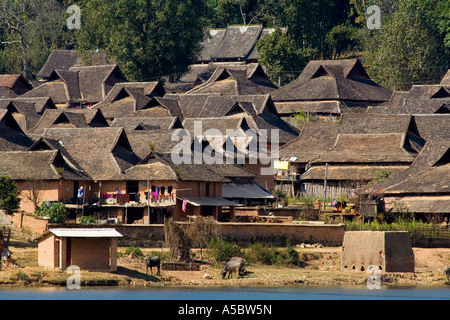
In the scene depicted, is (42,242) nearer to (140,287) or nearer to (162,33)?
(140,287)

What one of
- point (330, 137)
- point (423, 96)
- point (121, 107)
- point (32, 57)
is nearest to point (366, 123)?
point (330, 137)

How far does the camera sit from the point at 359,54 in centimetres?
10731

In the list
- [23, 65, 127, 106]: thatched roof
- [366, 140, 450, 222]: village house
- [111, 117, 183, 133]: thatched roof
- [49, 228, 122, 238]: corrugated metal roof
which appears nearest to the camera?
[49, 228, 122, 238]: corrugated metal roof

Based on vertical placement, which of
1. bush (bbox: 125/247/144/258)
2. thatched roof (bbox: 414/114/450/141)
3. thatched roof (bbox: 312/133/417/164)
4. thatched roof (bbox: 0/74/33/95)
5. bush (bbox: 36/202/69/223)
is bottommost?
bush (bbox: 125/247/144/258)

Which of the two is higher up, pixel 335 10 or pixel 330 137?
pixel 335 10

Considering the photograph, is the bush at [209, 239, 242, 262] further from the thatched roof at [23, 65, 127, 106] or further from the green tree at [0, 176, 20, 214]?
the thatched roof at [23, 65, 127, 106]

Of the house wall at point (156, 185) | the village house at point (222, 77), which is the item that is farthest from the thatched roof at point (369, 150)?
the village house at point (222, 77)

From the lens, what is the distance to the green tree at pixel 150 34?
93.1 metres

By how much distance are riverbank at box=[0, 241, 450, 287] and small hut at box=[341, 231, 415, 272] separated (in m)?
0.59

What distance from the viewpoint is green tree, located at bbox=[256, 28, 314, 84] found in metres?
94.9

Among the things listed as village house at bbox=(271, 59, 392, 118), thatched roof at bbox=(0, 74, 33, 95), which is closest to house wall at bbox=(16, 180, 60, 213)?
village house at bbox=(271, 59, 392, 118)

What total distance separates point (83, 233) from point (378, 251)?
12.3 meters

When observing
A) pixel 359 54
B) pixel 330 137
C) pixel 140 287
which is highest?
pixel 359 54

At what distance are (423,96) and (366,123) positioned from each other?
10133 mm
